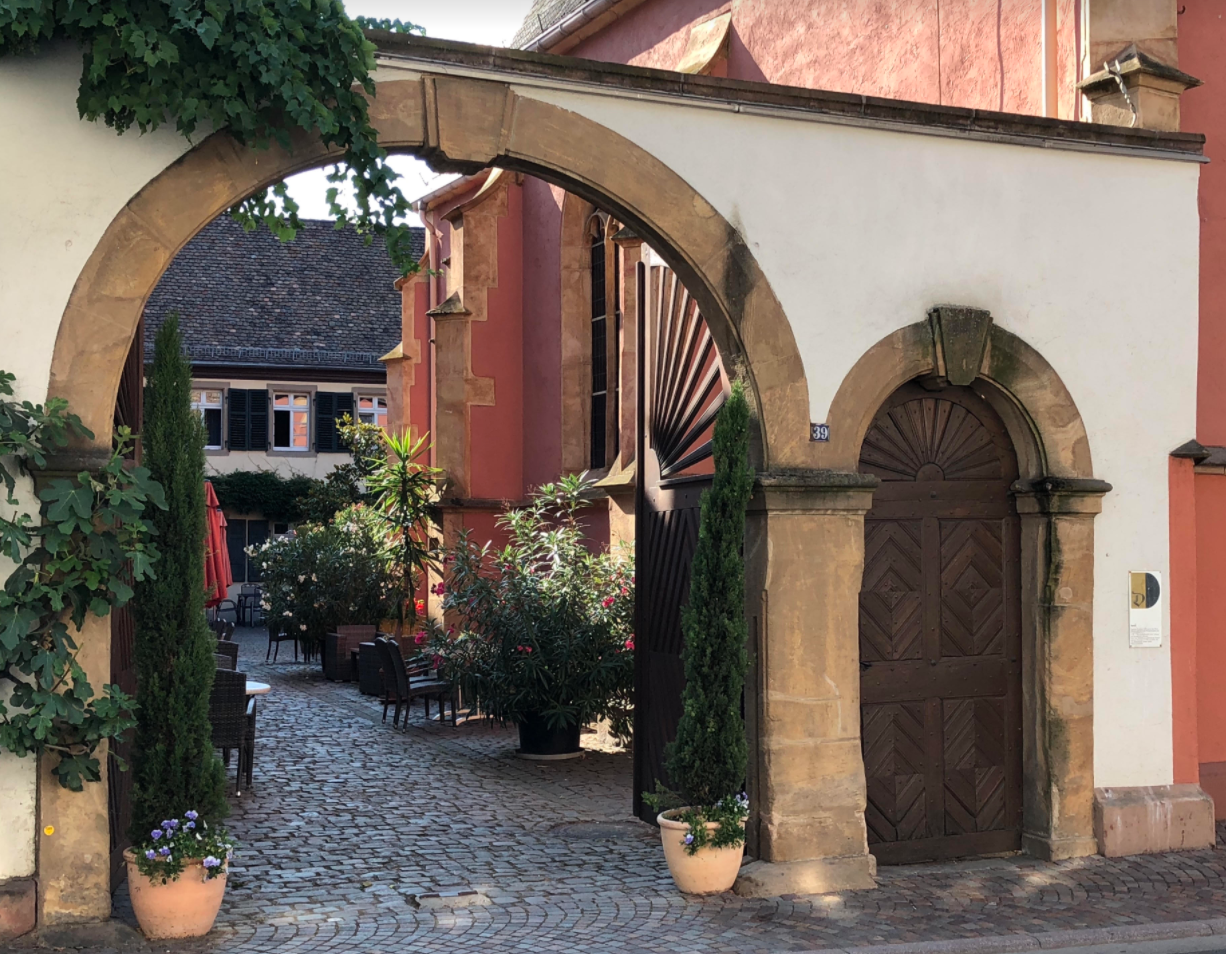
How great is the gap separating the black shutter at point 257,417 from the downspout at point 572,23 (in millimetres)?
18073

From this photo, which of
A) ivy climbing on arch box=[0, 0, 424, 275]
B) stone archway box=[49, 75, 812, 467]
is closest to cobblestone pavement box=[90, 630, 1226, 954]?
stone archway box=[49, 75, 812, 467]

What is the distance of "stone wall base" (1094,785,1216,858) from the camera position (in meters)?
8.67

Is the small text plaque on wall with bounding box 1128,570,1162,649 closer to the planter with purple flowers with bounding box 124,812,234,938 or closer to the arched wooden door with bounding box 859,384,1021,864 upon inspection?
the arched wooden door with bounding box 859,384,1021,864

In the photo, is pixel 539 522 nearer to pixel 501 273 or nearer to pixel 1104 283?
pixel 501 273

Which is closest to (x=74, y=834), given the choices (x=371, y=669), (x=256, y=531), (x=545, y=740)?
(x=545, y=740)

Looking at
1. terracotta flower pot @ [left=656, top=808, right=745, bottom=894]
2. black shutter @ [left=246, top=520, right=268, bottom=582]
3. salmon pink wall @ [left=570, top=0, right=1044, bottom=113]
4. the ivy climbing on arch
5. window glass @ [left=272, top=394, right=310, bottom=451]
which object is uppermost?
salmon pink wall @ [left=570, top=0, right=1044, bottom=113]

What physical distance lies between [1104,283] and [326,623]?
1246 cm

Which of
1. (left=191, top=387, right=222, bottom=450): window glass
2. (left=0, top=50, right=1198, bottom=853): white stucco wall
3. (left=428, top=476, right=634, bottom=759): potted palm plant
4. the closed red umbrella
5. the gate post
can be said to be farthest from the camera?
(left=191, top=387, right=222, bottom=450): window glass

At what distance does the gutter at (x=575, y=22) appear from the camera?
16156 mm

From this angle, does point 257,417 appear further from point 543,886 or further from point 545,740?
point 543,886

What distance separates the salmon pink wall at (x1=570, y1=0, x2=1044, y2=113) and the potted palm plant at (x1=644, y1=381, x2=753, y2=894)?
4700mm

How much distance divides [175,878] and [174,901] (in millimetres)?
113

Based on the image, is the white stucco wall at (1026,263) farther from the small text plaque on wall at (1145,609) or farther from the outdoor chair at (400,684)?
the outdoor chair at (400,684)

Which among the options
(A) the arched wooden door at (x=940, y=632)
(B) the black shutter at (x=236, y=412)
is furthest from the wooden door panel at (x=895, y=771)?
(B) the black shutter at (x=236, y=412)
